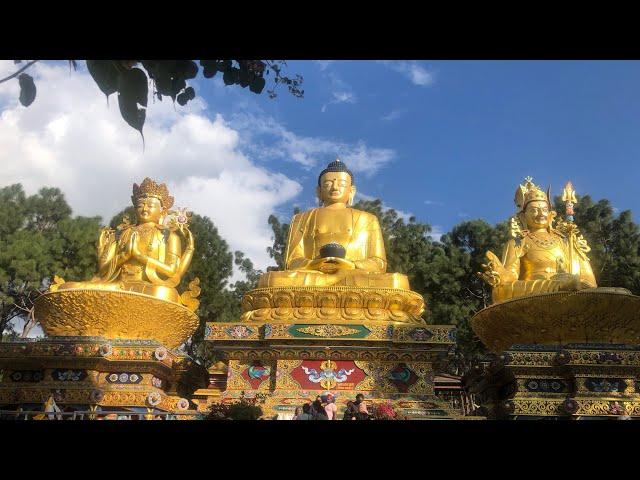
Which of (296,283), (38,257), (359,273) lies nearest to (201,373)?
(296,283)

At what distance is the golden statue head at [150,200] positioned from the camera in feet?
36.2

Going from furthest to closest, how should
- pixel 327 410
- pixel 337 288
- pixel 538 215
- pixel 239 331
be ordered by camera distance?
pixel 538 215, pixel 337 288, pixel 239 331, pixel 327 410

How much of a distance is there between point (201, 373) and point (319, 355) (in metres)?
2.16

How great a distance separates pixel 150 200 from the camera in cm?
1111

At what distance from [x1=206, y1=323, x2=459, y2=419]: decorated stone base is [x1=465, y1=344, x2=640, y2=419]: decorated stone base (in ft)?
3.52

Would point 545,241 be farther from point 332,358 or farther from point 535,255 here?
point 332,358

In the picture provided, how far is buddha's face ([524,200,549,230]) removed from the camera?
10703 millimetres

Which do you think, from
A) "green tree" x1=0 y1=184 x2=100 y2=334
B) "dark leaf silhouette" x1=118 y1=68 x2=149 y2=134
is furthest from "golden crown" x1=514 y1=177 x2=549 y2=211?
"green tree" x1=0 y1=184 x2=100 y2=334

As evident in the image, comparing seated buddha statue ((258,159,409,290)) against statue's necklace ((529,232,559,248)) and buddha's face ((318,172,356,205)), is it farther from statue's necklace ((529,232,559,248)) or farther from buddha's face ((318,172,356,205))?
statue's necklace ((529,232,559,248))

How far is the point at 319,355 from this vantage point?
8.64 m

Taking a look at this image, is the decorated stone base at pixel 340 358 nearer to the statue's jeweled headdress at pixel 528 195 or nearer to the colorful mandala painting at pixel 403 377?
the colorful mandala painting at pixel 403 377

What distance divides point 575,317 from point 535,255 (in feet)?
6.00

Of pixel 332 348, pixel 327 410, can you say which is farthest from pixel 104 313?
pixel 327 410
